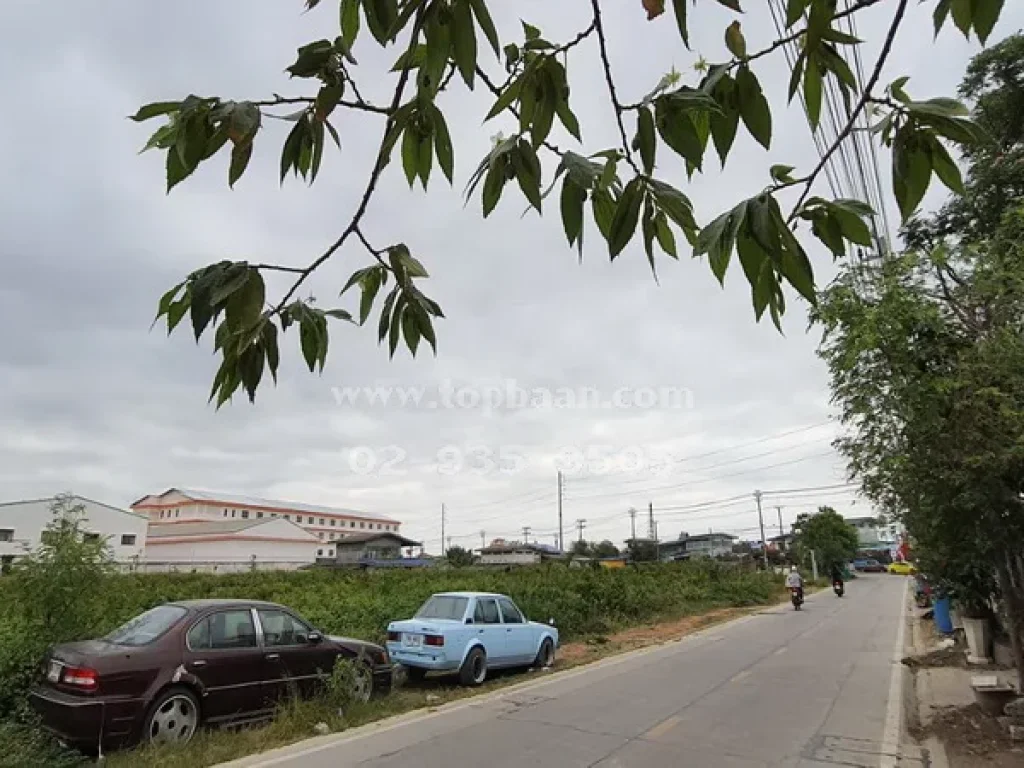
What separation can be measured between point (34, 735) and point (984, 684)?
1091cm

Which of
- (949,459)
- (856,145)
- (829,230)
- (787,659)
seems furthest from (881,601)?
(829,230)

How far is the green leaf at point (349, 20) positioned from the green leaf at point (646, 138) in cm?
52

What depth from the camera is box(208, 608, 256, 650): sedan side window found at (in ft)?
27.0

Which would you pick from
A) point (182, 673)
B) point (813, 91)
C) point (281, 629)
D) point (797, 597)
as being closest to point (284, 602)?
point (281, 629)

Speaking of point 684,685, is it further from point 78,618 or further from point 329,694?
point 78,618

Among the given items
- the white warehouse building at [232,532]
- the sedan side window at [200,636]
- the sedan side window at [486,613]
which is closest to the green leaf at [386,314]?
the sedan side window at [200,636]

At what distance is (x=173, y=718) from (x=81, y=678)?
41.5 inches

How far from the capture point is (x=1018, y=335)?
762cm

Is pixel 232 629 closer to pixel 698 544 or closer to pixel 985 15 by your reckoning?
pixel 985 15

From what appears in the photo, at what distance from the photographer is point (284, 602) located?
62.2 ft

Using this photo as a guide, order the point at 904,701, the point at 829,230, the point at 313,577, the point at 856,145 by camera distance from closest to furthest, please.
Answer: the point at 829,230 → the point at 856,145 → the point at 904,701 → the point at 313,577

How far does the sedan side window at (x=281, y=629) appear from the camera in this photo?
8836mm

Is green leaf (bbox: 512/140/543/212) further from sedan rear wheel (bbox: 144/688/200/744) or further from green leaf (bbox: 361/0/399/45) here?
sedan rear wheel (bbox: 144/688/200/744)

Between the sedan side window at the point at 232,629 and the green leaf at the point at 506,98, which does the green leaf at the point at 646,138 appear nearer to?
the green leaf at the point at 506,98
